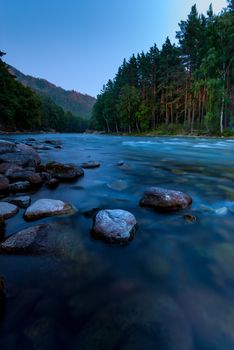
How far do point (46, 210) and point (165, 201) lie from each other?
203 cm

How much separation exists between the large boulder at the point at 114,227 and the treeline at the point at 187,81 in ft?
81.4

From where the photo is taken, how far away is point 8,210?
337cm

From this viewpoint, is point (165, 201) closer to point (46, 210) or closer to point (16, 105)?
point (46, 210)

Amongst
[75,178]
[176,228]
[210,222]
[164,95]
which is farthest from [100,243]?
[164,95]

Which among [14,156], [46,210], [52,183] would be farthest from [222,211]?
[14,156]

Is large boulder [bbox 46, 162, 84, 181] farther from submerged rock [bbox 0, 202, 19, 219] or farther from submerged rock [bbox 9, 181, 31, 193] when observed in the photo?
submerged rock [bbox 0, 202, 19, 219]

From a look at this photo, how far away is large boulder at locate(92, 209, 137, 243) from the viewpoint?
8.95 ft

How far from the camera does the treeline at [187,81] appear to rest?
2378 cm

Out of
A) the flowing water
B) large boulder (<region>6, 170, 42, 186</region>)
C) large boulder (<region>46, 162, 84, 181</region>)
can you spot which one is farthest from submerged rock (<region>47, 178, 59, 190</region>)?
the flowing water

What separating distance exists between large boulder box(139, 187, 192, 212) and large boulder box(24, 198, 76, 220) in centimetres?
139

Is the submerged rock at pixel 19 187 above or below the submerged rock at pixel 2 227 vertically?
above

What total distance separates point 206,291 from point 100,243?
4.26 feet

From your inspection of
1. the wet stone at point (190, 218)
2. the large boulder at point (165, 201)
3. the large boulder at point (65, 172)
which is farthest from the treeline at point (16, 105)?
the wet stone at point (190, 218)

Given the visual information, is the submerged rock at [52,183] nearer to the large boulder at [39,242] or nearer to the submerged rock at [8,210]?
the submerged rock at [8,210]
